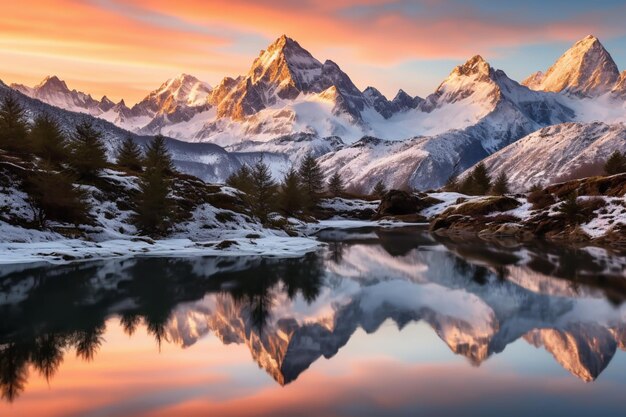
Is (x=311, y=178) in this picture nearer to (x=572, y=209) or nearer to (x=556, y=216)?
(x=556, y=216)

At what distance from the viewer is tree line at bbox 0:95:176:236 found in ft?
161

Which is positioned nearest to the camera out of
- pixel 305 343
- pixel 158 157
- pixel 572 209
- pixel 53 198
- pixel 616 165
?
pixel 305 343

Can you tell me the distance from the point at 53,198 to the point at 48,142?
15522 millimetres

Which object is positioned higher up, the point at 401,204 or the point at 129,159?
the point at 129,159

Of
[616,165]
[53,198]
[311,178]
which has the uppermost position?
[616,165]

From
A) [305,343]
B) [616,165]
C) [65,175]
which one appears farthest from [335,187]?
[305,343]

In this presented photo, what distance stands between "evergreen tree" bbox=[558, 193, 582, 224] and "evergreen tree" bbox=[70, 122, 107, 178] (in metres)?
63.9

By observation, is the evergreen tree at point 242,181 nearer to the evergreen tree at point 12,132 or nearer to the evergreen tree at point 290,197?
the evergreen tree at point 290,197

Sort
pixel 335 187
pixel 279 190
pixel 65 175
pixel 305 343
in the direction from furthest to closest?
1. pixel 335 187
2. pixel 279 190
3. pixel 65 175
4. pixel 305 343

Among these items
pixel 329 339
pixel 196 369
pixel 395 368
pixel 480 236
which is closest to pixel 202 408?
pixel 196 369

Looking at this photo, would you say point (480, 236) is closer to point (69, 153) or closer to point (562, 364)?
point (69, 153)

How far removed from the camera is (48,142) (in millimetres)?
60969

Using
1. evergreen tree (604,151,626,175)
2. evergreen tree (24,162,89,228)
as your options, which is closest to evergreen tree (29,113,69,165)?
evergreen tree (24,162,89,228)

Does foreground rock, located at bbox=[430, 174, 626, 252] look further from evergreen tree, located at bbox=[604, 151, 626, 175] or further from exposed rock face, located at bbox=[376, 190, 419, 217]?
evergreen tree, located at bbox=[604, 151, 626, 175]
